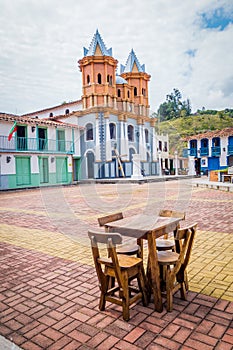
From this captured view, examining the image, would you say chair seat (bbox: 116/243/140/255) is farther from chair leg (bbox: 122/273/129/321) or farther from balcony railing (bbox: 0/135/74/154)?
balcony railing (bbox: 0/135/74/154)

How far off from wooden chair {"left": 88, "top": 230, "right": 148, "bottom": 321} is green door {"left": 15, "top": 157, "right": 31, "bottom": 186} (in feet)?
58.2

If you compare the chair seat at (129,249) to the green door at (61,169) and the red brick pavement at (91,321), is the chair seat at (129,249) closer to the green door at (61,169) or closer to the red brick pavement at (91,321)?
the red brick pavement at (91,321)

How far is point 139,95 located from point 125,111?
3.99 m

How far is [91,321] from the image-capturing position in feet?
8.12

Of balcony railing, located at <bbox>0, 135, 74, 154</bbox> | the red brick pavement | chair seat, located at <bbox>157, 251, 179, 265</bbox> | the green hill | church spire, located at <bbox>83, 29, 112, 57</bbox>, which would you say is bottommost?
the red brick pavement

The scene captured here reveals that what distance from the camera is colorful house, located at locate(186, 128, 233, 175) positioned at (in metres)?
33.2

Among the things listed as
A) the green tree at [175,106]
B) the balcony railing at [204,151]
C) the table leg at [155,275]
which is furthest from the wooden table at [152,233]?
the green tree at [175,106]

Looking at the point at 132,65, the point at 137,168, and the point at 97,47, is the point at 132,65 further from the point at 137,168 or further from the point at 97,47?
the point at 137,168

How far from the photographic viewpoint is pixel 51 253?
14.8 feet

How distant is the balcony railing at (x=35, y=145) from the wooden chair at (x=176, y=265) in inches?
684

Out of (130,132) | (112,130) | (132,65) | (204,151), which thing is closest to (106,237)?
(112,130)

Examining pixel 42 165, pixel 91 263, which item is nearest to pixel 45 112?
pixel 42 165

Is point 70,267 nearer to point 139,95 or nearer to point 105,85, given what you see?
point 105,85

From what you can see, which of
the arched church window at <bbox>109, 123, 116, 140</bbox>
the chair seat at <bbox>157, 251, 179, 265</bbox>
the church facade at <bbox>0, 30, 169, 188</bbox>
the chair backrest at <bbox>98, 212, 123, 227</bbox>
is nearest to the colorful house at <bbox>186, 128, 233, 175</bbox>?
the church facade at <bbox>0, 30, 169, 188</bbox>
